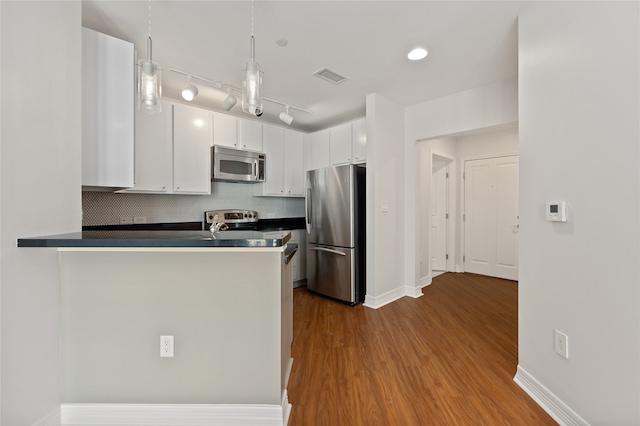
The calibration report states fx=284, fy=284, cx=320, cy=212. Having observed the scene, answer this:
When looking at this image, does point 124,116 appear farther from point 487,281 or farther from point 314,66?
point 487,281

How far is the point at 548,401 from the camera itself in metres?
1.61

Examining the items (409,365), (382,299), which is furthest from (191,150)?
Answer: (409,365)

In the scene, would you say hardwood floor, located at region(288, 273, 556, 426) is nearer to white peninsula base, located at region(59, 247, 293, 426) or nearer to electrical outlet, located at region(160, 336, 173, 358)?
white peninsula base, located at region(59, 247, 293, 426)

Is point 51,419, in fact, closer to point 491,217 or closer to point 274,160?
point 274,160

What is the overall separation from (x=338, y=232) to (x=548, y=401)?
2377mm

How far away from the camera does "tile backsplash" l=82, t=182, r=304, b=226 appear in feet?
9.45

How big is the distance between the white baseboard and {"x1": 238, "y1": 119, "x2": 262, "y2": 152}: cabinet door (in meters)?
3.55

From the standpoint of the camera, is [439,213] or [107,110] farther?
[439,213]

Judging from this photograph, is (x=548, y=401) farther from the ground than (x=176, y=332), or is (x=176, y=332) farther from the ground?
(x=176, y=332)

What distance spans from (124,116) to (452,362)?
2.92 meters

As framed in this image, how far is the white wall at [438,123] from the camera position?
116 inches

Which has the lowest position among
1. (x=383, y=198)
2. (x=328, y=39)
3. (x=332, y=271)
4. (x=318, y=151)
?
(x=332, y=271)

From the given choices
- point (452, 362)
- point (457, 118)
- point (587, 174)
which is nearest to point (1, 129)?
point (587, 174)

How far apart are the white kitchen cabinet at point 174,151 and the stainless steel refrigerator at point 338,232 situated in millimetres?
1420
